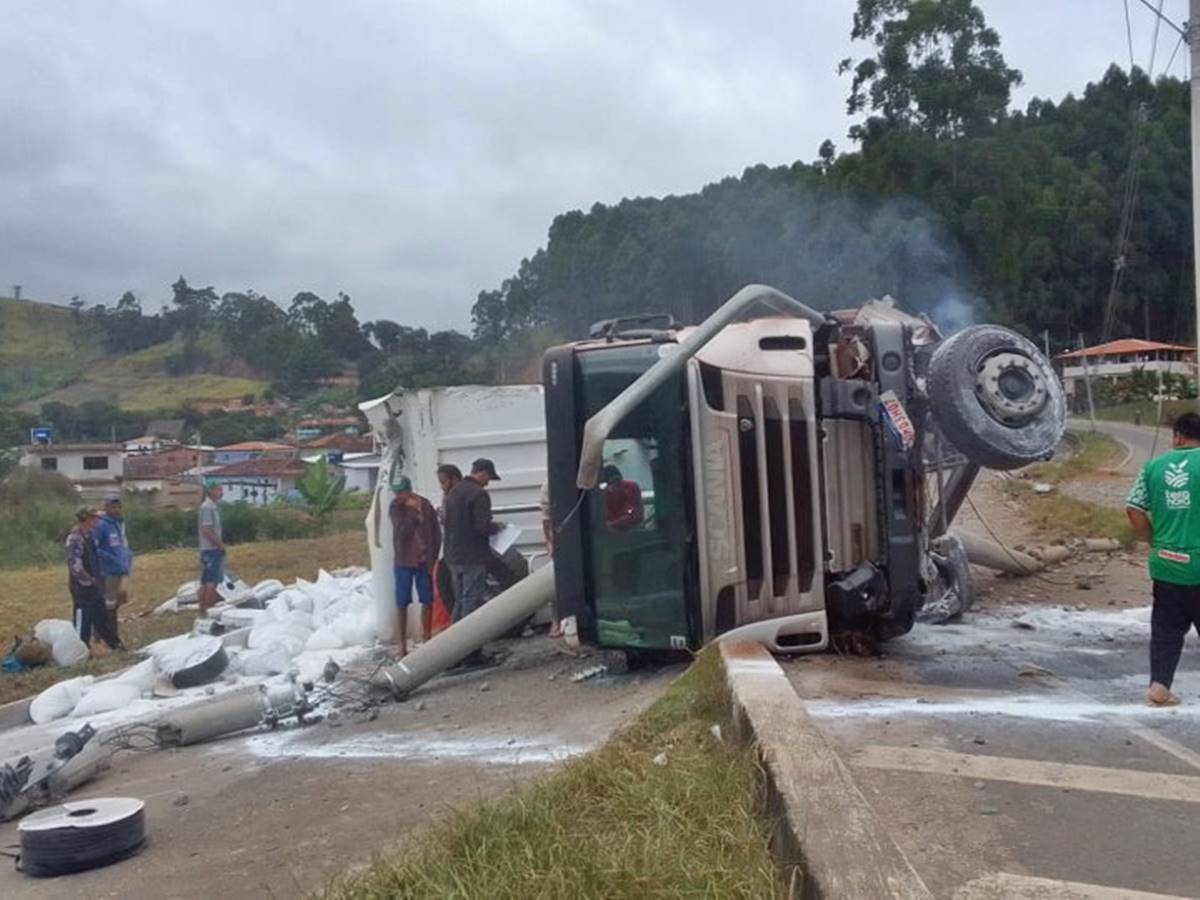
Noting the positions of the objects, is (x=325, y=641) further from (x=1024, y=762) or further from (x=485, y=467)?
(x=1024, y=762)

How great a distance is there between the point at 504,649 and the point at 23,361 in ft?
295

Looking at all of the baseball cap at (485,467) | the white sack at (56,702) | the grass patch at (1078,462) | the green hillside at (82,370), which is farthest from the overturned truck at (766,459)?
the green hillside at (82,370)

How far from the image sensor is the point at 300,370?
6731cm

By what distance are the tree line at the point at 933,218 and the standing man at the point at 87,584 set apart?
8.06 m

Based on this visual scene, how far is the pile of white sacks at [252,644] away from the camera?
31.5 feet

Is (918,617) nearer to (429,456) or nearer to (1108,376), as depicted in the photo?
(429,456)

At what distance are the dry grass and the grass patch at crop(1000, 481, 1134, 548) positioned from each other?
9.22m

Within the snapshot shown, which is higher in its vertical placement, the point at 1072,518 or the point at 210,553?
the point at 210,553

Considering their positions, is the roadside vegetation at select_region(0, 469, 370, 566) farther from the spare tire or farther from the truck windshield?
the spare tire

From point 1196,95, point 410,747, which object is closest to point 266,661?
point 410,747

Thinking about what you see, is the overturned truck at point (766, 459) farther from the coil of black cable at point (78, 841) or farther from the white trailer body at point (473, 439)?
the white trailer body at point (473, 439)

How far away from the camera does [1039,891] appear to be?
376 cm

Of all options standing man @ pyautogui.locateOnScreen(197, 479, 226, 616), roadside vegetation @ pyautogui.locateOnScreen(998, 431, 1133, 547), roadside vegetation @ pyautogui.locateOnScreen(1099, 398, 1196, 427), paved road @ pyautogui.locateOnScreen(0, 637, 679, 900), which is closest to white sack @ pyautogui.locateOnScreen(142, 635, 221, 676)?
paved road @ pyautogui.locateOnScreen(0, 637, 679, 900)

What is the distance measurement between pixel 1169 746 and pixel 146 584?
650 inches
